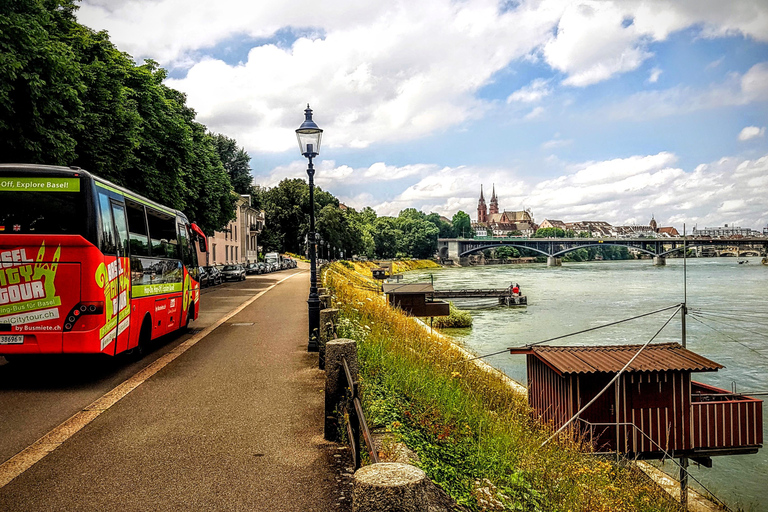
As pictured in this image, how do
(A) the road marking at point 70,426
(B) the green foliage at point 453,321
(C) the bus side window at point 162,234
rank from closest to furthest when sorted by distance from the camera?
(A) the road marking at point 70,426 < (C) the bus side window at point 162,234 < (B) the green foliage at point 453,321

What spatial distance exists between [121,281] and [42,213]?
5.30ft

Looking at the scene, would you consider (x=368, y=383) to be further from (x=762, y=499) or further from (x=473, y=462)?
(x=762, y=499)

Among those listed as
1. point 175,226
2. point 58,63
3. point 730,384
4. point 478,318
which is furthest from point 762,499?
point 478,318

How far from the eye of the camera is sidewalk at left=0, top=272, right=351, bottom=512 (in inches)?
190

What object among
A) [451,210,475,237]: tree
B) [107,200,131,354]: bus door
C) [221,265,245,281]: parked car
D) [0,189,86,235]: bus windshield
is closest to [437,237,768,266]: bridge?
[451,210,475,237]: tree

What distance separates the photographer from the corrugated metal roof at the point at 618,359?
12.4 metres

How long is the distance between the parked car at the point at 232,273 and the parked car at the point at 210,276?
0.51m

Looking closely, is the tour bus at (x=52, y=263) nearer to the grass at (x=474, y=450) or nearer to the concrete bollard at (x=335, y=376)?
the grass at (x=474, y=450)

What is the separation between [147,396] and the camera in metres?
8.30

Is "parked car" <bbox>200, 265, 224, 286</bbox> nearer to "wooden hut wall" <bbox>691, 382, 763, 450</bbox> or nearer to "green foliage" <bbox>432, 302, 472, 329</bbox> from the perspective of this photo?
"green foliage" <bbox>432, 302, 472, 329</bbox>

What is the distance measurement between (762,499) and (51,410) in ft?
43.4

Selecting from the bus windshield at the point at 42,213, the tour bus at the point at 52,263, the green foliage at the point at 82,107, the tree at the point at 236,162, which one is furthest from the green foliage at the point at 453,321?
the tree at the point at 236,162

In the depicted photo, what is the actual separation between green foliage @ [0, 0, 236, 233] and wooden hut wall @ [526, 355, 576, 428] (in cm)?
1317

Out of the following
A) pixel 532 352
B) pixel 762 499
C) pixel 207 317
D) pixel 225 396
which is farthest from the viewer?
pixel 207 317
